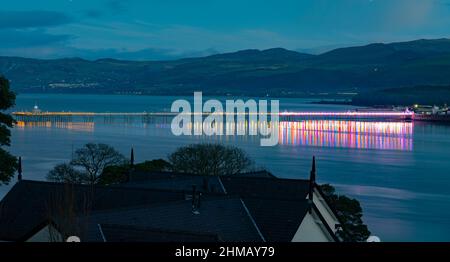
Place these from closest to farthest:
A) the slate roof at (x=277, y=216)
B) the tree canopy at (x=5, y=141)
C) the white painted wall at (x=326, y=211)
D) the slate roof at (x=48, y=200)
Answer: the slate roof at (x=277, y=216) → the slate roof at (x=48, y=200) → the white painted wall at (x=326, y=211) → the tree canopy at (x=5, y=141)

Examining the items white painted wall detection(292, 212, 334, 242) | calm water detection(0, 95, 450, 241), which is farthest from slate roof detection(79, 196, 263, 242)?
calm water detection(0, 95, 450, 241)

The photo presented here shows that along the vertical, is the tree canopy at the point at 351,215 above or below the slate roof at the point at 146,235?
below

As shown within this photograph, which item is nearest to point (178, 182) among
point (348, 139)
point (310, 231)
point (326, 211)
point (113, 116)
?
point (326, 211)

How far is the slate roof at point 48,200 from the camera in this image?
17.3 m

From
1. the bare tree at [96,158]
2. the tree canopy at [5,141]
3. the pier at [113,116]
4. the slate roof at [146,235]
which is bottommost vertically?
the pier at [113,116]

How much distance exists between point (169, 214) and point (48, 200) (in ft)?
13.1

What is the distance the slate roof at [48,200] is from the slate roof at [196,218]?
1.34m

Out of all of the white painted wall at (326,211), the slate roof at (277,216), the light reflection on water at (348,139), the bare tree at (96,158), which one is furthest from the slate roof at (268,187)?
the light reflection on water at (348,139)

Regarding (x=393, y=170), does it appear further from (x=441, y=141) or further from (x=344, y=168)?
(x=441, y=141)

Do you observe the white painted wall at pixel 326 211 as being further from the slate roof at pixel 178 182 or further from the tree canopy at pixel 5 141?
the tree canopy at pixel 5 141

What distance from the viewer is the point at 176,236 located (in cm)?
1312

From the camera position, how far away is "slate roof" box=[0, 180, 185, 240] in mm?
17344
